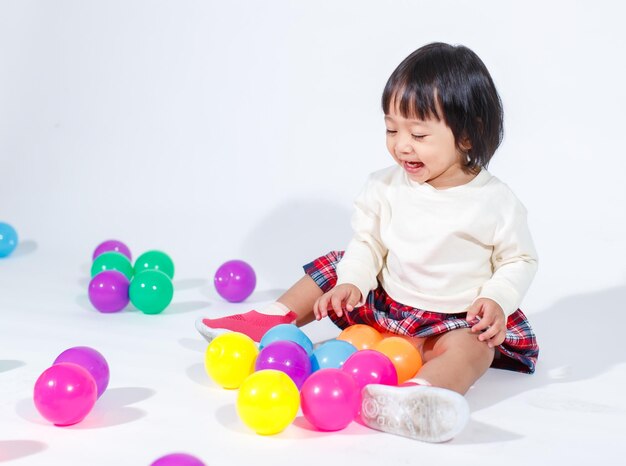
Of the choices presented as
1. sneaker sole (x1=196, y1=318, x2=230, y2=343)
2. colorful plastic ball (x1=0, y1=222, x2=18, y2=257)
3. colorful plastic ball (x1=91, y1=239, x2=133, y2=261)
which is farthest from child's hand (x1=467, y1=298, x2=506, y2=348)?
colorful plastic ball (x1=0, y1=222, x2=18, y2=257)

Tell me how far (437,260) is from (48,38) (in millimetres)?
2877

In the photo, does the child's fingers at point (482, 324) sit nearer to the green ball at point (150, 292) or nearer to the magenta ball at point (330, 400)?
the magenta ball at point (330, 400)

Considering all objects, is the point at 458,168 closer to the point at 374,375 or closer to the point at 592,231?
the point at 374,375

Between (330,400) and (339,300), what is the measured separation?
0.64 meters

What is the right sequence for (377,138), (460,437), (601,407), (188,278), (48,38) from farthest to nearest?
(48,38)
(377,138)
(188,278)
(601,407)
(460,437)

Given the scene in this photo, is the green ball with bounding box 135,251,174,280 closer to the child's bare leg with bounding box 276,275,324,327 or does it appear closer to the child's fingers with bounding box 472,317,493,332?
the child's bare leg with bounding box 276,275,324,327

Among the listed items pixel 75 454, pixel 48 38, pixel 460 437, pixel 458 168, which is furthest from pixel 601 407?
pixel 48 38

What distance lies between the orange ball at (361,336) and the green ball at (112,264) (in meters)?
1.15

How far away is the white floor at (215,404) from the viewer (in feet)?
7.00

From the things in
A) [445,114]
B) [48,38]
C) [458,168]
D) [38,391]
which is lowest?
[38,391]

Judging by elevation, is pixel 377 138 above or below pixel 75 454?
above

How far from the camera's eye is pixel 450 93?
265cm

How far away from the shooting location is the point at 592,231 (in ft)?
13.0

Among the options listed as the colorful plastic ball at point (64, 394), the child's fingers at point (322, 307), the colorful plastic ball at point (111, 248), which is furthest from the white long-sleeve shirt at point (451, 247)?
the colorful plastic ball at point (111, 248)
